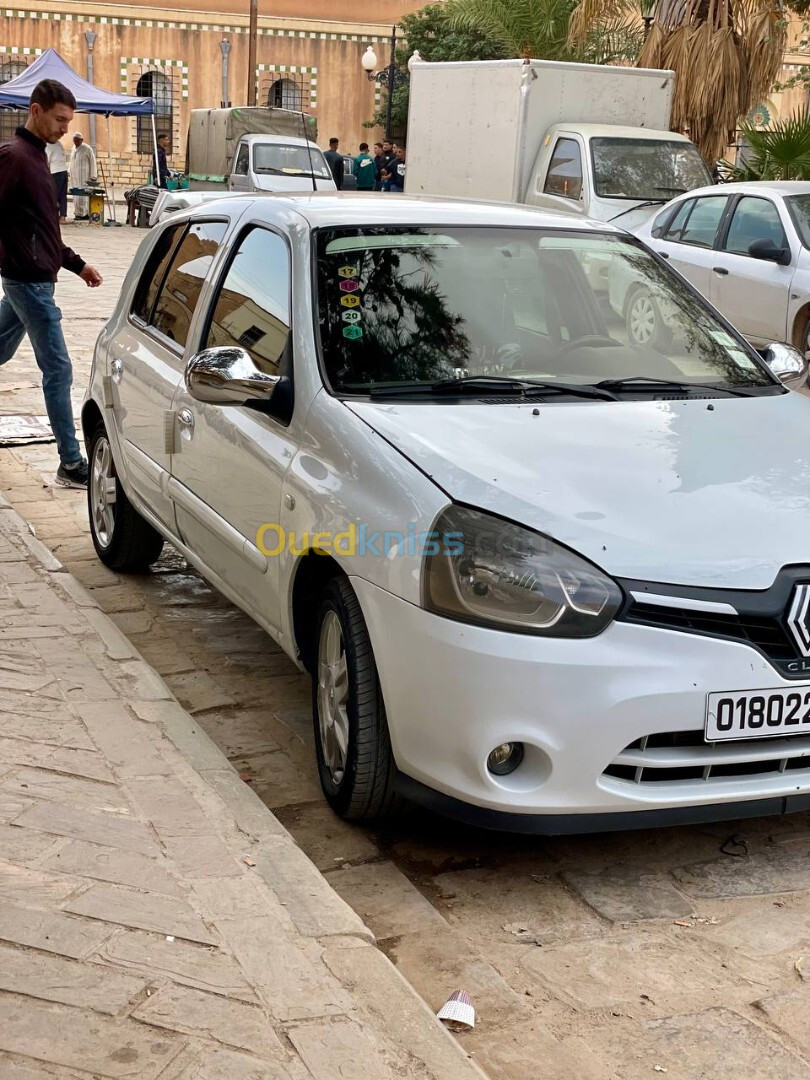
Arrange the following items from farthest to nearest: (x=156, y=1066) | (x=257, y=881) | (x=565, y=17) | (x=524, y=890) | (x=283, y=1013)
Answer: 1. (x=565, y=17)
2. (x=524, y=890)
3. (x=257, y=881)
4. (x=283, y=1013)
5. (x=156, y=1066)

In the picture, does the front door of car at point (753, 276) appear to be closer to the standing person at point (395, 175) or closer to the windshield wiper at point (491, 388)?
the windshield wiper at point (491, 388)

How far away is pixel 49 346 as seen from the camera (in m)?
7.28

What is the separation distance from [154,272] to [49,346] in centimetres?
164

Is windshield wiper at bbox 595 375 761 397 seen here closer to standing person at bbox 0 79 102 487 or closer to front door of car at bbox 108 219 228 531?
front door of car at bbox 108 219 228 531

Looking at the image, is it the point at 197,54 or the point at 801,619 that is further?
the point at 197,54

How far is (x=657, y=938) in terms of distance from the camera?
330 cm

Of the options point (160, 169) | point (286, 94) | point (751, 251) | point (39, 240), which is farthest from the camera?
point (286, 94)

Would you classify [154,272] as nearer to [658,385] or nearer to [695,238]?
[658,385]

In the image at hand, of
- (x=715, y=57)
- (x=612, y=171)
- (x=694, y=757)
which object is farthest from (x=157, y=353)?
(x=715, y=57)

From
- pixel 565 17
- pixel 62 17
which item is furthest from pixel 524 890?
pixel 62 17

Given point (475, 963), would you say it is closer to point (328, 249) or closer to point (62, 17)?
point (328, 249)

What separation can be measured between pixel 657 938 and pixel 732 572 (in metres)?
Answer: 0.88

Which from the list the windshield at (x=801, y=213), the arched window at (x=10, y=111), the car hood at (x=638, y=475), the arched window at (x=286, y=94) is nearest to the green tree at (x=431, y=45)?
the arched window at (x=286, y=94)

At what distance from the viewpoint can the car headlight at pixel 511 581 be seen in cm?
323
